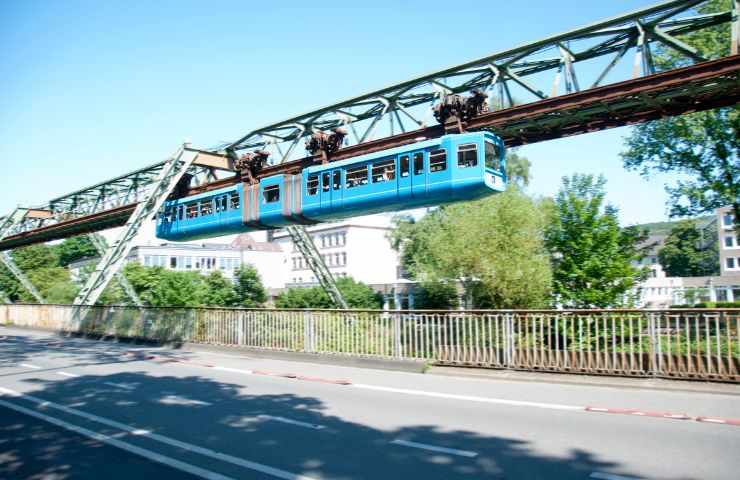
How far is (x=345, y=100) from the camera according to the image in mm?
21281

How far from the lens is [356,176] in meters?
18.6

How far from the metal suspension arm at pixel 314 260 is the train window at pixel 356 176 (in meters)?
9.39

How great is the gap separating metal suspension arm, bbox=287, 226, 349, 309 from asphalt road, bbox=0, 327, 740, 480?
15000mm

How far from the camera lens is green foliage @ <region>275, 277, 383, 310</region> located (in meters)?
51.6

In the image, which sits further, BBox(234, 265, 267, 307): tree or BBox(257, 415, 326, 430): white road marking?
BBox(234, 265, 267, 307): tree

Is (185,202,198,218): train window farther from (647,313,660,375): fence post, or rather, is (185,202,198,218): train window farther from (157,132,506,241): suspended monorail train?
(647,313,660,375): fence post

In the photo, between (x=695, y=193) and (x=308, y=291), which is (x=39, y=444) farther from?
(x=308, y=291)

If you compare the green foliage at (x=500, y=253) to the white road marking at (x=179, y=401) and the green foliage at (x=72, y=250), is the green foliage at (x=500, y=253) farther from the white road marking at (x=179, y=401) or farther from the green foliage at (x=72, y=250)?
the green foliage at (x=72, y=250)

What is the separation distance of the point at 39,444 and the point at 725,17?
18.2 m

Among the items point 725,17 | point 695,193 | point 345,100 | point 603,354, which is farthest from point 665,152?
point 603,354

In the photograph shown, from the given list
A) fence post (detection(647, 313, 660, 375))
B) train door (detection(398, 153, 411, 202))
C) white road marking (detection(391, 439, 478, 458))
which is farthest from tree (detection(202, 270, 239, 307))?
white road marking (detection(391, 439, 478, 458))

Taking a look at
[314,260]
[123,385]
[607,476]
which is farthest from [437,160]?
[314,260]

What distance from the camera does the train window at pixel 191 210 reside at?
84.6 feet

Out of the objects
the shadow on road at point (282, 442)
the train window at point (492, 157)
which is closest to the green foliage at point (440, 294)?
the train window at point (492, 157)
